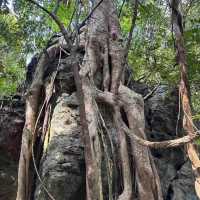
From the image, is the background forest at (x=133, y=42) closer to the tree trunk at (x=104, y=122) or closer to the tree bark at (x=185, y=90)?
the tree trunk at (x=104, y=122)

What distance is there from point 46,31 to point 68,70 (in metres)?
2.01

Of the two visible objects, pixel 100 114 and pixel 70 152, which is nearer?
pixel 70 152

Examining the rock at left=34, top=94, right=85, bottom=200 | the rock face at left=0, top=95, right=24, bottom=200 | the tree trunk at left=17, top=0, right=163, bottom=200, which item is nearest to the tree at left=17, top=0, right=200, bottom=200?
the tree trunk at left=17, top=0, right=163, bottom=200

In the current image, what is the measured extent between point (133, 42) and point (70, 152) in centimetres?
306

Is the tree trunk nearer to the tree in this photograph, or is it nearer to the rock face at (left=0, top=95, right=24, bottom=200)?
the tree

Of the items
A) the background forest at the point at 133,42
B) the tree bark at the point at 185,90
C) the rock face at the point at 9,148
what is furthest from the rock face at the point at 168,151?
the rock face at the point at 9,148

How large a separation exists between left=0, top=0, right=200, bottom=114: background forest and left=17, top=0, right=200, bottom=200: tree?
593 millimetres

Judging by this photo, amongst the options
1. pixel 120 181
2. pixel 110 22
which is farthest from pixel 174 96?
pixel 120 181

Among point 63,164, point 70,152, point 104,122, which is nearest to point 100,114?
point 104,122

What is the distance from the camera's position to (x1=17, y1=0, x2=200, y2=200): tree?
2.97 meters

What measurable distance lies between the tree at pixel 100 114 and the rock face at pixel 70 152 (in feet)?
0.68

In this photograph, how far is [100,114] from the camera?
3432 millimetres

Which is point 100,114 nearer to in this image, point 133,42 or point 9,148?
point 9,148

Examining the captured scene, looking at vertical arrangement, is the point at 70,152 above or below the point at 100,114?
below
